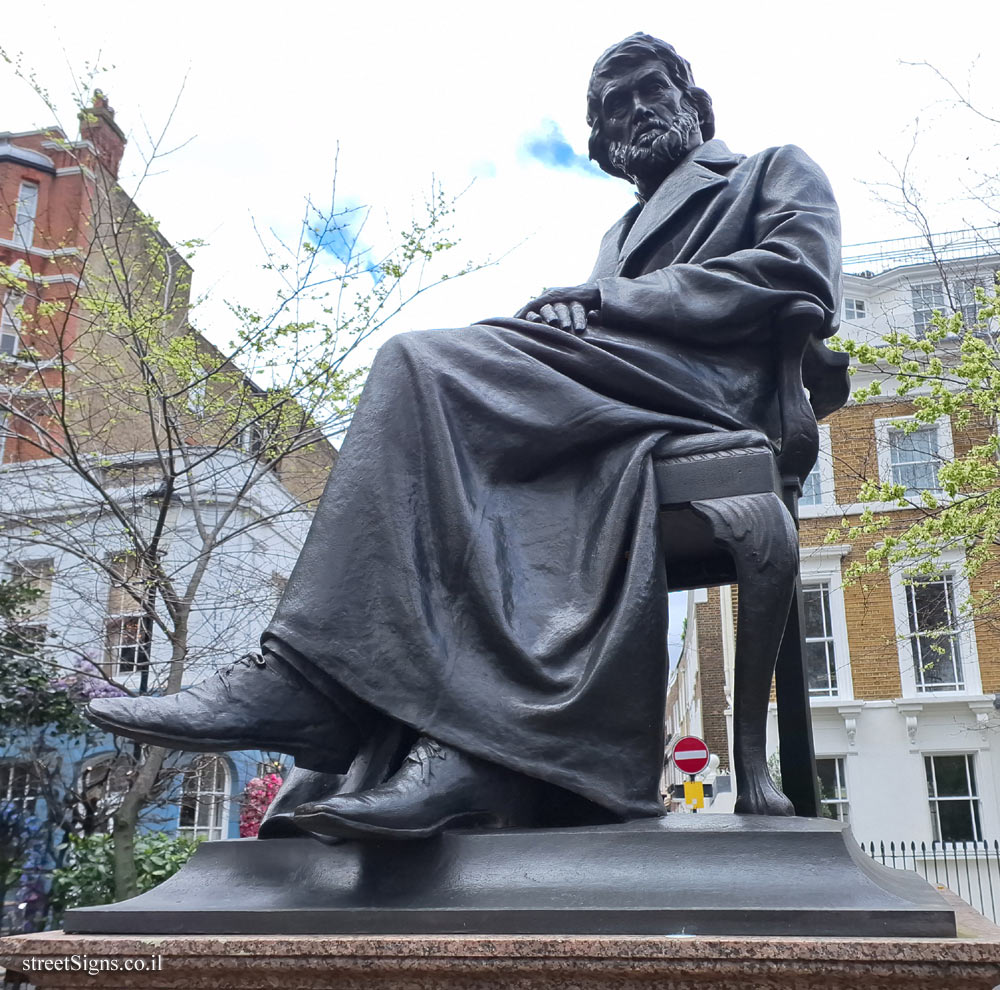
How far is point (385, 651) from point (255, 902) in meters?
0.61

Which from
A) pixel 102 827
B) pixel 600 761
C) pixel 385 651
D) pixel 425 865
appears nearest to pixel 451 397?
pixel 385 651

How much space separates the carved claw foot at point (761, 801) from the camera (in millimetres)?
2459

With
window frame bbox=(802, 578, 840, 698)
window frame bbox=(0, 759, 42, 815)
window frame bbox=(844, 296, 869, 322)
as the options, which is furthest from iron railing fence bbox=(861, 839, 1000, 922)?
window frame bbox=(0, 759, 42, 815)

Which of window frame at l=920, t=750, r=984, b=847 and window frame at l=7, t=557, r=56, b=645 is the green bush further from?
window frame at l=920, t=750, r=984, b=847

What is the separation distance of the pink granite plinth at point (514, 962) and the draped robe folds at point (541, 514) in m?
0.53

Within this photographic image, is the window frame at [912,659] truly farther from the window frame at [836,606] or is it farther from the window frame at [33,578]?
the window frame at [33,578]

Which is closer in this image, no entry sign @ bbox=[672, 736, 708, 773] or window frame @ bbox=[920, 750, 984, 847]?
no entry sign @ bbox=[672, 736, 708, 773]

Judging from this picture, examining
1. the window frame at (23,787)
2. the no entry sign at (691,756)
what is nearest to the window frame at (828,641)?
the no entry sign at (691,756)

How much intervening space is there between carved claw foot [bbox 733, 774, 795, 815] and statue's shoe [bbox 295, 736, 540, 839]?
0.48m

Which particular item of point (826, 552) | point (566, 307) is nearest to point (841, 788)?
point (826, 552)

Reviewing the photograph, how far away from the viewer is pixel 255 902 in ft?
7.53

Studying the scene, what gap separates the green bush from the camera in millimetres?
10602

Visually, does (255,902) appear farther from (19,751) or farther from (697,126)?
(19,751)

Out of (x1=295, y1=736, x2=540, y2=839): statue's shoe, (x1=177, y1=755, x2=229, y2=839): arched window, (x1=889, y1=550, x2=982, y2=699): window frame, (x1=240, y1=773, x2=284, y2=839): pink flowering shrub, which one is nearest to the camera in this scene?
(x1=295, y1=736, x2=540, y2=839): statue's shoe
